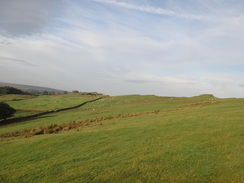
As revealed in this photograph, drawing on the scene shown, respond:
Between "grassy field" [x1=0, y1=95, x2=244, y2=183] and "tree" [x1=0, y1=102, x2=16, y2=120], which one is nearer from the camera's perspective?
"grassy field" [x1=0, y1=95, x2=244, y2=183]

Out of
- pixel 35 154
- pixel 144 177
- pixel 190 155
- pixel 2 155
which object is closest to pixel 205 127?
pixel 190 155

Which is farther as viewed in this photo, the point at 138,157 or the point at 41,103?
the point at 41,103

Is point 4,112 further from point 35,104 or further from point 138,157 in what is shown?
point 138,157

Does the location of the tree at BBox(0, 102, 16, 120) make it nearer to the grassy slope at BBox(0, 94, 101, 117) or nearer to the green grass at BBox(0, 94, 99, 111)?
the grassy slope at BBox(0, 94, 101, 117)

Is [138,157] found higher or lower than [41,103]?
higher

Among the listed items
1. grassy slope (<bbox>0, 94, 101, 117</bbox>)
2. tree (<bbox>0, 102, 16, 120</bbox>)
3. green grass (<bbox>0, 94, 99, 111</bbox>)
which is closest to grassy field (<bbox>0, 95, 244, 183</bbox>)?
tree (<bbox>0, 102, 16, 120</bbox>)

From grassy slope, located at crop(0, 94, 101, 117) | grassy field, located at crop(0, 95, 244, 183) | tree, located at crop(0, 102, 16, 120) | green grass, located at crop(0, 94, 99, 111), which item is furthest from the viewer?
green grass, located at crop(0, 94, 99, 111)

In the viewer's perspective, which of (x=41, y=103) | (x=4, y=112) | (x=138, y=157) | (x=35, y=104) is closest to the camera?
(x=138, y=157)

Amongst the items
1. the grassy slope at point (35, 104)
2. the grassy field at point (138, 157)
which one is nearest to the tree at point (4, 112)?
the grassy slope at point (35, 104)

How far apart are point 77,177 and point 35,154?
7444mm

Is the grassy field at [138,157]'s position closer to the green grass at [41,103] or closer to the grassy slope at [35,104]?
the grassy slope at [35,104]

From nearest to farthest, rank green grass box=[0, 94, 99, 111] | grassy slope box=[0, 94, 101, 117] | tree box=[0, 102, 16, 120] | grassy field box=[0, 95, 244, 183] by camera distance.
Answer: grassy field box=[0, 95, 244, 183]
tree box=[0, 102, 16, 120]
grassy slope box=[0, 94, 101, 117]
green grass box=[0, 94, 99, 111]

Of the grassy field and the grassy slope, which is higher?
the grassy field

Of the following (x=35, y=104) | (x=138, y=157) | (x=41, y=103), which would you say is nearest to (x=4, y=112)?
(x=35, y=104)
